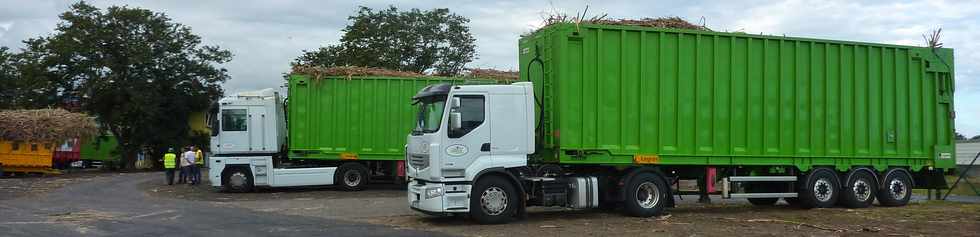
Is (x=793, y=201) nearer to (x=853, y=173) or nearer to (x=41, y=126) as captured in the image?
(x=853, y=173)

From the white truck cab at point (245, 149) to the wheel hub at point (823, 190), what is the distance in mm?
11879

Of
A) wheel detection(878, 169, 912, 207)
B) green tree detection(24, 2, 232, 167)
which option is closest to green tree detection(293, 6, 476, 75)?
green tree detection(24, 2, 232, 167)

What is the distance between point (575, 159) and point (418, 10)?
1484 inches

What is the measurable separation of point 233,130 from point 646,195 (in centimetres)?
1141

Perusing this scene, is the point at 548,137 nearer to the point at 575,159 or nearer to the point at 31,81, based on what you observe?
the point at 575,159

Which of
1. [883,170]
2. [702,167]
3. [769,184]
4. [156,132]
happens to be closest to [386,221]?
[702,167]

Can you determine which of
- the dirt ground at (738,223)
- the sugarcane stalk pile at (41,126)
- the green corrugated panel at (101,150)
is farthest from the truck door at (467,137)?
the green corrugated panel at (101,150)

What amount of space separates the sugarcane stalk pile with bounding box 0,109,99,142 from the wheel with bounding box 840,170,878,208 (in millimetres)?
26448

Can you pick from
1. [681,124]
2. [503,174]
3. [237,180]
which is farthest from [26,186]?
[681,124]

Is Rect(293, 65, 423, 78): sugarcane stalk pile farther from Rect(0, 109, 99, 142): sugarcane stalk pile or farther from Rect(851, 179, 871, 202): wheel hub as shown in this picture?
Rect(0, 109, 99, 142): sugarcane stalk pile

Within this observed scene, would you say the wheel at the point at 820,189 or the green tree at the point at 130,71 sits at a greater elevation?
the green tree at the point at 130,71

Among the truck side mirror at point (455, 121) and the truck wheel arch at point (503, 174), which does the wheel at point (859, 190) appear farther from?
the truck side mirror at point (455, 121)

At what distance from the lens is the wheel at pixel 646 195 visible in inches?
501

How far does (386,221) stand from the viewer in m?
12.5
